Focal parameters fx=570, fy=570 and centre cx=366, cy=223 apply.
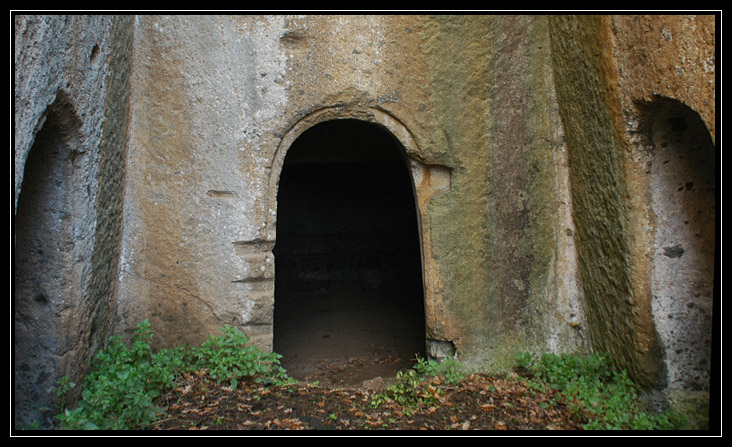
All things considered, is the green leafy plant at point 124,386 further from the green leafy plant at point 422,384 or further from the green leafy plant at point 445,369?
the green leafy plant at point 445,369

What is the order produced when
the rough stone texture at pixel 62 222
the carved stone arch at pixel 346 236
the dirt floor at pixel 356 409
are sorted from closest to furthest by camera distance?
the rough stone texture at pixel 62 222
the dirt floor at pixel 356 409
the carved stone arch at pixel 346 236

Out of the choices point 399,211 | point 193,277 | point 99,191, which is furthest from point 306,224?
point 99,191

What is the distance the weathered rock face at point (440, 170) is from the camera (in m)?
3.94

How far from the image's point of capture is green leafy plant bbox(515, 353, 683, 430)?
3.77 m

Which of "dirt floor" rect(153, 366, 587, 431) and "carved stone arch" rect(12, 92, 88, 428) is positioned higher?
"carved stone arch" rect(12, 92, 88, 428)

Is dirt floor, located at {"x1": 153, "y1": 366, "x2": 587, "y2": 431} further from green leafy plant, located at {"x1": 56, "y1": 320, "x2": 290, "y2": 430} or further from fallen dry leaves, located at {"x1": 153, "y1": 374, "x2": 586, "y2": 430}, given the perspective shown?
green leafy plant, located at {"x1": 56, "y1": 320, "x2": 290, "y2": 430}

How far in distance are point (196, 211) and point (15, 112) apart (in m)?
1.88

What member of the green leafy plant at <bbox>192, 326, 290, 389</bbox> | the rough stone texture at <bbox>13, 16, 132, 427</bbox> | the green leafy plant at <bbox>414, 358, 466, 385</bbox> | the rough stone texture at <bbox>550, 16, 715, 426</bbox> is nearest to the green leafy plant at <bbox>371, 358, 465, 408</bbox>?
the green leafy plant at <bbox>414, 358, 466, 385</bbox>

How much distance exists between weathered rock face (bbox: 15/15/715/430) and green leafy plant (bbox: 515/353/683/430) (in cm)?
14

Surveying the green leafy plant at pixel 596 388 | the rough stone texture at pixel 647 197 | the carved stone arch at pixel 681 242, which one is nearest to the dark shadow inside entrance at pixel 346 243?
the green leafy plant at pixel 596 388

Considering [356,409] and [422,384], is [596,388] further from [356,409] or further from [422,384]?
[356,409]

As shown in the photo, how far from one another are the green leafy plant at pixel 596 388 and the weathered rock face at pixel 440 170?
0.45 ft

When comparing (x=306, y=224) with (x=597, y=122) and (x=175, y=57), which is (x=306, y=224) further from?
(x=597, y=122)

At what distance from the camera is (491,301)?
4801mm
